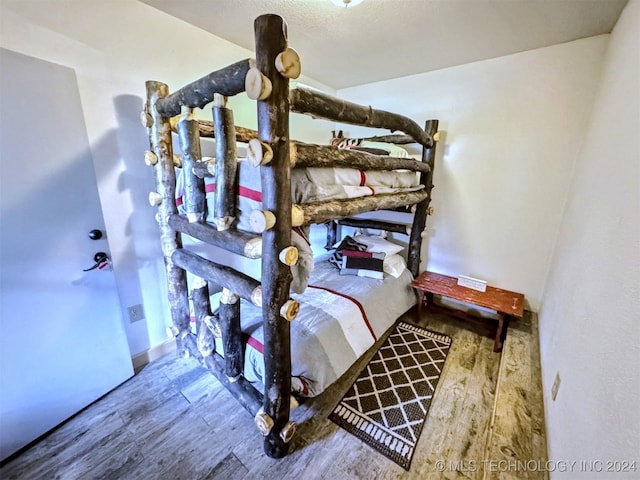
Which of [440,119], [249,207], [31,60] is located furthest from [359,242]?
[31,60]

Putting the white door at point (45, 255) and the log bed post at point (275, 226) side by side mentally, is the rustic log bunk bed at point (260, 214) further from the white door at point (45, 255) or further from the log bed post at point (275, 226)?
the white door at point (45, 255)

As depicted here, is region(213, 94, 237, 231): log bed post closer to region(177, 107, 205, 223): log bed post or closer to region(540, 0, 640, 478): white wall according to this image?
region(177, 107, 205, 223): log bed post

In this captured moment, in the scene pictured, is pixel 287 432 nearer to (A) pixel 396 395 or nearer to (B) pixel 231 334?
(B) pixel 231 334

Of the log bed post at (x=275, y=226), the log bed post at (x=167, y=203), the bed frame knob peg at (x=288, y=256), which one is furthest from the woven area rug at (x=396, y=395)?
the log bed post at (x=167, y=203)

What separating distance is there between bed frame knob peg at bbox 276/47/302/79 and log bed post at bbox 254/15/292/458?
2 centimetres

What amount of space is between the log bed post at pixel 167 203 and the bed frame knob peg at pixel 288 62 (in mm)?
1057

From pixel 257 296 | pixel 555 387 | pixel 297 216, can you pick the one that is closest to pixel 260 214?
pixel 297 216

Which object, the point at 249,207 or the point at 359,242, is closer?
the point at 249,207

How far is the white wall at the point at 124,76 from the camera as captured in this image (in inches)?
54.7

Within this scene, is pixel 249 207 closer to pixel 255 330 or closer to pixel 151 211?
pixel 255 330

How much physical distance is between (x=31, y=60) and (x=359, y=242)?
8.84 ft

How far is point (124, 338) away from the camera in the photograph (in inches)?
71.3

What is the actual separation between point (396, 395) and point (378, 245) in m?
1.50

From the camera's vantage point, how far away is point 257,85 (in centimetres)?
96
